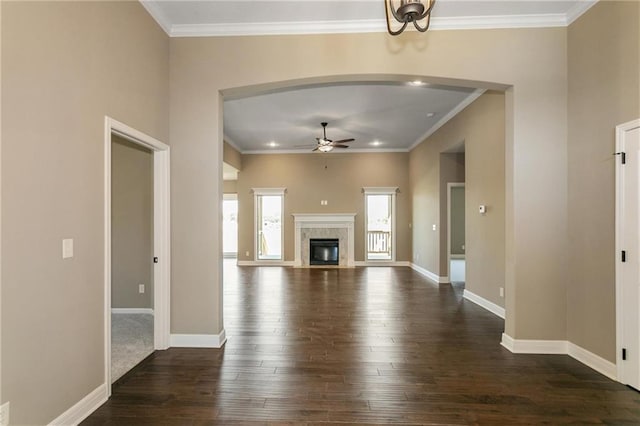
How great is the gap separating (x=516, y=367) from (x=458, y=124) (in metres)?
4.26

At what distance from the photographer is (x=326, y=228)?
911 cm

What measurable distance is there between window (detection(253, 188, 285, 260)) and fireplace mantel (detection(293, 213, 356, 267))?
538 mm

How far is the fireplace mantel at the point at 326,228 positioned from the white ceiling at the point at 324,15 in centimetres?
615

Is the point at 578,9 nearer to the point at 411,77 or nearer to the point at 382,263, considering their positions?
the point at 411,77

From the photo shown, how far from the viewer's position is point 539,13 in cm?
314

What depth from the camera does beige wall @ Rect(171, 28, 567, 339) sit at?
3.22 m

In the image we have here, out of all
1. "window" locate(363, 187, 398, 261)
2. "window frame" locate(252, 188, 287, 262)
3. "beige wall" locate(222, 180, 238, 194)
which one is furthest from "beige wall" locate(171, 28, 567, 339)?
"beige wall" locate(222, 180, 238, 194)

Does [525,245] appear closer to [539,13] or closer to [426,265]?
[539,13]

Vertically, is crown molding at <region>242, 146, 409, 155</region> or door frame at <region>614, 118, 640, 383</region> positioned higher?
crown molding at <region>242, 146, 409, 155</region>

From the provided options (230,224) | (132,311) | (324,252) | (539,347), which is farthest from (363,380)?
(230,224)

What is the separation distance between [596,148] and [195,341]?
14.6ft

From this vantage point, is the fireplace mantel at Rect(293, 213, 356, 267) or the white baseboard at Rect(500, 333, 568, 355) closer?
the white baseboard at Rect(500, 333, 568, 355)

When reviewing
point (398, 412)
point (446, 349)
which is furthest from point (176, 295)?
point (446, 349)

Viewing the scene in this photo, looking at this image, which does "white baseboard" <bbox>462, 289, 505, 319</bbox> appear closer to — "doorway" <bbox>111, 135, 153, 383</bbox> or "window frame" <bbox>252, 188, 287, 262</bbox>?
"doorway" <bbox>111, 135, 153, 383</bbox>
